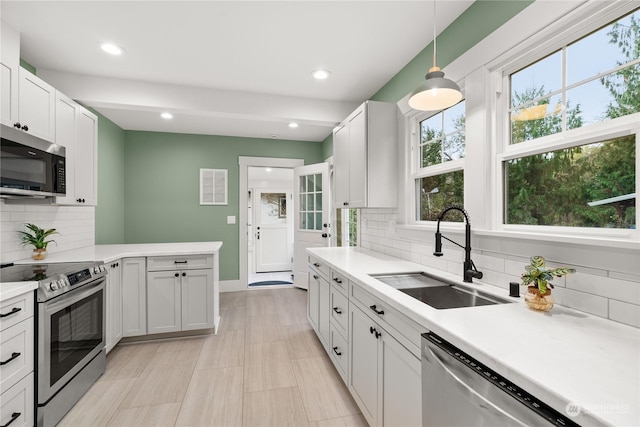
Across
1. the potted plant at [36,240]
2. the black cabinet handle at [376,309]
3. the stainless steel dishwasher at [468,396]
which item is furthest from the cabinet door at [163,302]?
the stainless steel dishwasher at [468,396]

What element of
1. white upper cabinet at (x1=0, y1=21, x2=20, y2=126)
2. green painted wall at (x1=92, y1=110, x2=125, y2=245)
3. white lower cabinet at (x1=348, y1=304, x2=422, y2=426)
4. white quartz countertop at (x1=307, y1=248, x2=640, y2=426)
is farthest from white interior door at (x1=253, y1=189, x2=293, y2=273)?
white quartz countertop at (x1=307, y1=248, x2=640, y2=426)

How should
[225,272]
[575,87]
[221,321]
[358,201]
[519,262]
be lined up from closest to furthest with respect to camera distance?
[575,87] → [519,262] → [358,201] → [221,321] → [225,272]

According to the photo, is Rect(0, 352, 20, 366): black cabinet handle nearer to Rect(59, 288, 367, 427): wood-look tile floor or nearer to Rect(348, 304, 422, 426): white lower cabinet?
Rect(59, 288, 367, 427): wood-look tile floor

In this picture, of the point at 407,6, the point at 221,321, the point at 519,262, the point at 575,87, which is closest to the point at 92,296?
the point at 221,321

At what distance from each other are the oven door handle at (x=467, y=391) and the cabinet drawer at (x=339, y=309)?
3.30 feet

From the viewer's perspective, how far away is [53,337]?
1.79 m

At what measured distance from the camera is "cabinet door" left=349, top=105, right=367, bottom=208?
2656 millimetres

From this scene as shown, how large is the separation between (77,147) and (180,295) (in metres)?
1.69

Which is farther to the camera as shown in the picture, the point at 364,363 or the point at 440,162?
the point at 440,162

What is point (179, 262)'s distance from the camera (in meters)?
2.98

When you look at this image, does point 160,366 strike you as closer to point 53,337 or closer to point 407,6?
point 53,337

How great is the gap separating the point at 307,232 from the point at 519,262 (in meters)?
3.69

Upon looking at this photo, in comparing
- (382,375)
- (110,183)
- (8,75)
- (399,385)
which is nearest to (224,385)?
(382,375)

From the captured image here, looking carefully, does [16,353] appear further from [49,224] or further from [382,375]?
[382,375]
